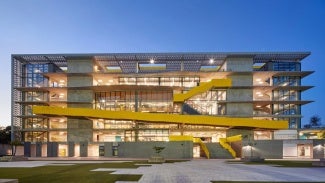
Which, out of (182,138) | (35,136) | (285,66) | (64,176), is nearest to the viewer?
(64,176)

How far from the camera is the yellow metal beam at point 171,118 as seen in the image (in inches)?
1818

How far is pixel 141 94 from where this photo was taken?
59.8 m

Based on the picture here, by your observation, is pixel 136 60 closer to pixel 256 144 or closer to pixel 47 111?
pixel 47 111

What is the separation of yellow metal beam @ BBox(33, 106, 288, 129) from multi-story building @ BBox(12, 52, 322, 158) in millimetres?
6067

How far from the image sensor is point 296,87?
6275 cm

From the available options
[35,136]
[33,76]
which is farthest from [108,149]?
[33,76]

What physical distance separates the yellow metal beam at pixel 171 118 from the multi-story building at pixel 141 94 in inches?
239

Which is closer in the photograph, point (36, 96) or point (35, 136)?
point (35, 136)

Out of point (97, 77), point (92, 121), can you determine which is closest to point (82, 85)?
point (97, 77)

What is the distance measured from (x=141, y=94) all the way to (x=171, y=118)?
45.6 feet

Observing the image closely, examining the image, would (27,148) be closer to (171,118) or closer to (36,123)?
(36,123)

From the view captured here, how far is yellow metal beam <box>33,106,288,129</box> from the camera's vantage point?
46.2 m

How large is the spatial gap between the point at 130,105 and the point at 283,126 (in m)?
28.5

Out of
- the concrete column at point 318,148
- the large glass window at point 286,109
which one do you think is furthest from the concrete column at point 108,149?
the large glass window at point 286,109
